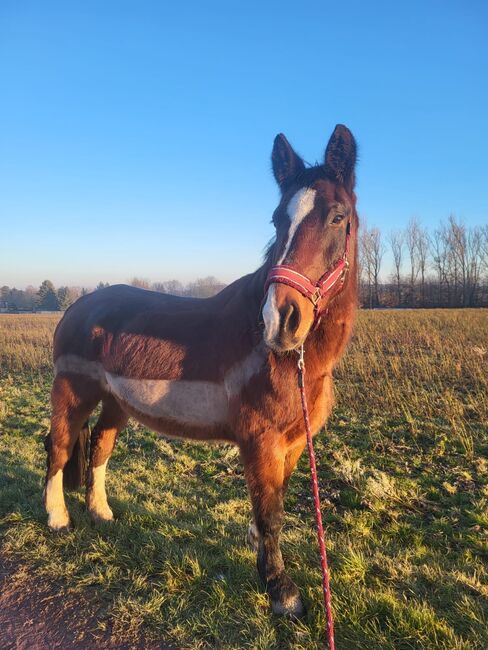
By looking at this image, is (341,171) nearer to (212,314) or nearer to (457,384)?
(212,314)

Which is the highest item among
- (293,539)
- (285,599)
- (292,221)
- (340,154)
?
(340,154)

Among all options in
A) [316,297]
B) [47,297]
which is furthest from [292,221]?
[47,297]

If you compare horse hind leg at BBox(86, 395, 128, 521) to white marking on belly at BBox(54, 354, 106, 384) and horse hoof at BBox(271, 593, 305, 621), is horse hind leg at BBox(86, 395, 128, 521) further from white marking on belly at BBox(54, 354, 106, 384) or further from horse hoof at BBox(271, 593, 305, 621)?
horse hoof at BBox(271, 593, 305, 621)

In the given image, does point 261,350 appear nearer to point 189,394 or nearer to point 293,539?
point 189,394

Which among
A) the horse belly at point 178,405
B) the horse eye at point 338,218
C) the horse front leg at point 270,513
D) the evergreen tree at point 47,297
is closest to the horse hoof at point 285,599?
the horse front leg at point 270,513

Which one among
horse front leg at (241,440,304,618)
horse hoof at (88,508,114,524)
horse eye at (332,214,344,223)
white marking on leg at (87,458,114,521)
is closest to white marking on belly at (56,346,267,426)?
horse front leg at (241,440,304,618)

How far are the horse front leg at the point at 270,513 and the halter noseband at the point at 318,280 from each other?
0.93 metres

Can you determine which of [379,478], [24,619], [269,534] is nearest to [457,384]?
[379,478]

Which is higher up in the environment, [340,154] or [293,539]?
[340,154]

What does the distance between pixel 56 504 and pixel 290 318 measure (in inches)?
120

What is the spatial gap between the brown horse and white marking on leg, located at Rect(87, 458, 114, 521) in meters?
0.25

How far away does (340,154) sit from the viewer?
2.45 metres

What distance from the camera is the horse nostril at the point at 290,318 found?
2002 millimetres

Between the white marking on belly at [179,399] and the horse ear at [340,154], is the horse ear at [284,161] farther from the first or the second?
the white marking on belly at [179,399]
